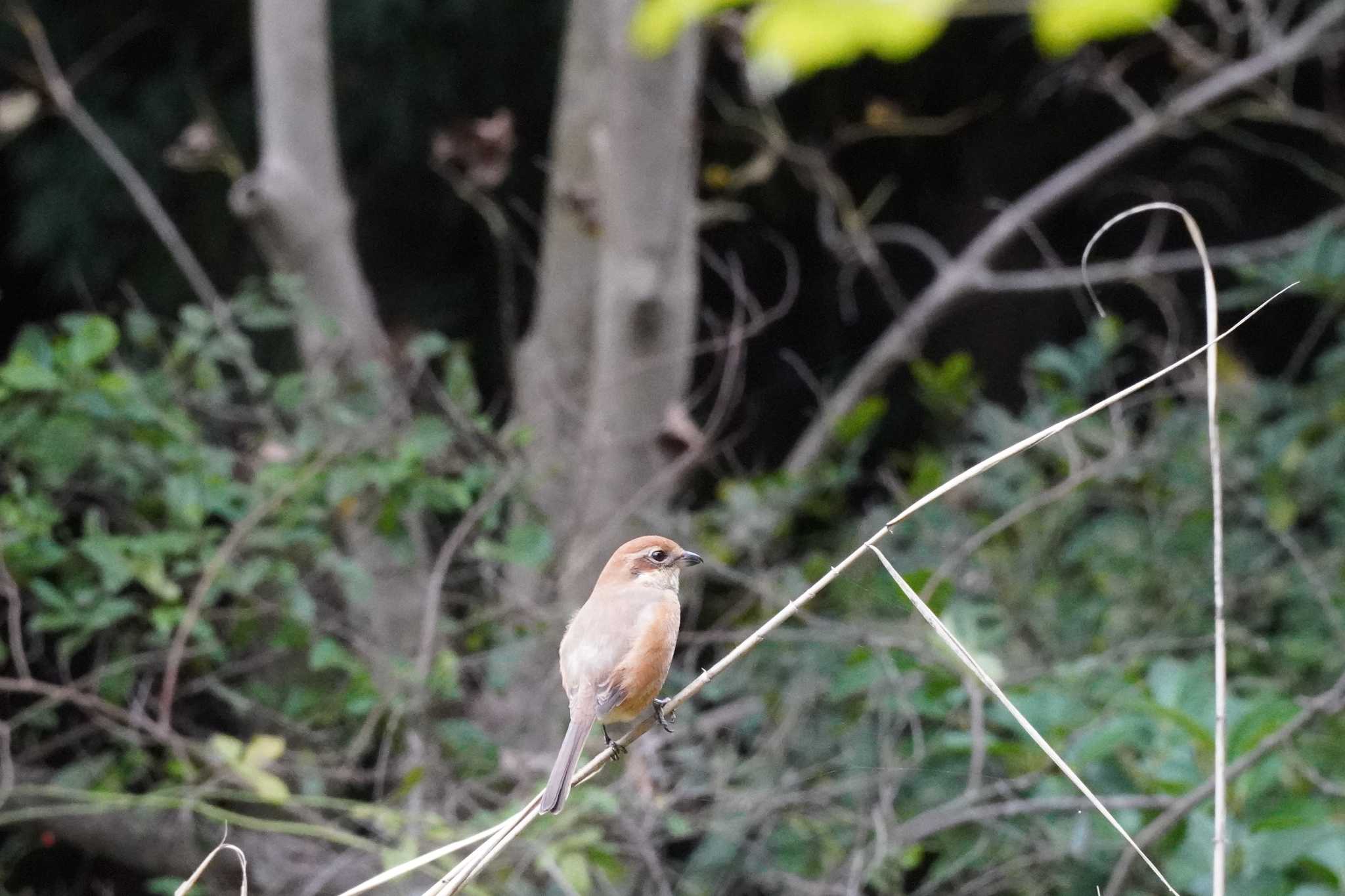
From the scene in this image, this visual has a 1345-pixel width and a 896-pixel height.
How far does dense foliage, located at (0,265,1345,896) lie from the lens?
291cm

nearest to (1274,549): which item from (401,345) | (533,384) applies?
(533,384)

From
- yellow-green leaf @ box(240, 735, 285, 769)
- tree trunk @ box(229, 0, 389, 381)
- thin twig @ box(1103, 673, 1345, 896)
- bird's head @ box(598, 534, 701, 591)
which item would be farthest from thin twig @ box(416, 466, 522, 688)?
thin twig @ box(1103, 673, 1345, 896)

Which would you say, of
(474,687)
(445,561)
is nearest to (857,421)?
(474,687)

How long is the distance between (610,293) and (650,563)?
2.04 metres

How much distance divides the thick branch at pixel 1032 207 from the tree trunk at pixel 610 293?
724 millimetres

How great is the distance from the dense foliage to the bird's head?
2.70ft

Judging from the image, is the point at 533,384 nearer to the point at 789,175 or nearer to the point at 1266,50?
the point at 789,175

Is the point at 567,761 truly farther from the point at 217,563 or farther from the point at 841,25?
the point at 217,563

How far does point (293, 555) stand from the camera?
10.6 ft

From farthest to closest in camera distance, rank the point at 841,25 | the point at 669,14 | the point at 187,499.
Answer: the point at 187,499
the point at 669,14
the point at 841,25

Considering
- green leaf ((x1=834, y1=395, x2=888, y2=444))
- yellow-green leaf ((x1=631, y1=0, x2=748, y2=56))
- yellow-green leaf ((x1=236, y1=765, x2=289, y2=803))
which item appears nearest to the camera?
yellow-green leaf ((x1=631, y1=0, x2=748, y2=56))

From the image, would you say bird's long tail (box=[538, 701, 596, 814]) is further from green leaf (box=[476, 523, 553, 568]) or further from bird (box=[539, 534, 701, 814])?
green leaf (box=[476, 523, 553, 568])

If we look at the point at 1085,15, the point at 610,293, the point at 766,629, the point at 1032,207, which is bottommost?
the point at 1032,207

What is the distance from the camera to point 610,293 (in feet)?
12.7
